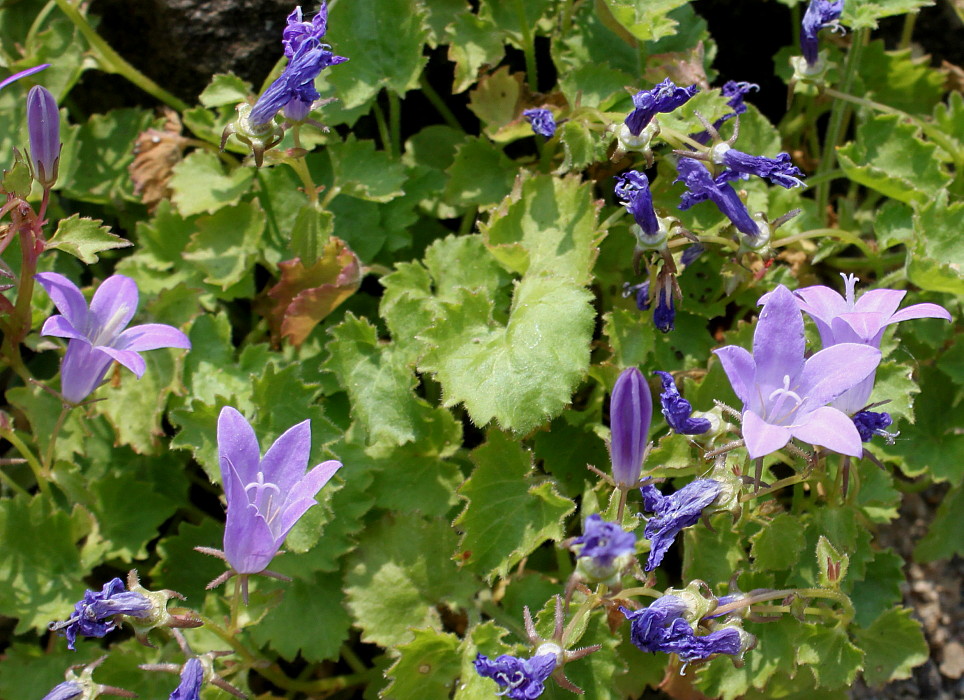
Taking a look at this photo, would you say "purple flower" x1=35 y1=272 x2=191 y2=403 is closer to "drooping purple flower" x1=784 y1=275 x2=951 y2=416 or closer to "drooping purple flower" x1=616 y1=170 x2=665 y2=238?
"drooping purple flower" x1=616 y1=170 x2=665 y2=238

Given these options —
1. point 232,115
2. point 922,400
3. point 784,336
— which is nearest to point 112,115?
point 232,115

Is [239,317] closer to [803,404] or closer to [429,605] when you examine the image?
[429,605]

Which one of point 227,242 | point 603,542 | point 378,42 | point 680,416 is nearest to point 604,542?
point 603,542

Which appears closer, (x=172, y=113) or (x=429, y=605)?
(x=429, y=605)

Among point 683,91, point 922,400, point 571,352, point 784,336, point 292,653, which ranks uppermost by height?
point 683,91

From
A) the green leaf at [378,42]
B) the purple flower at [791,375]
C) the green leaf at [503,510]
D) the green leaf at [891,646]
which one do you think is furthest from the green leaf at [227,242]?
the green leaf at [891,646]

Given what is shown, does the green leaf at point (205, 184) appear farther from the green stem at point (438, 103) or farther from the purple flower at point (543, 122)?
the purple flower at point (543, 122)
